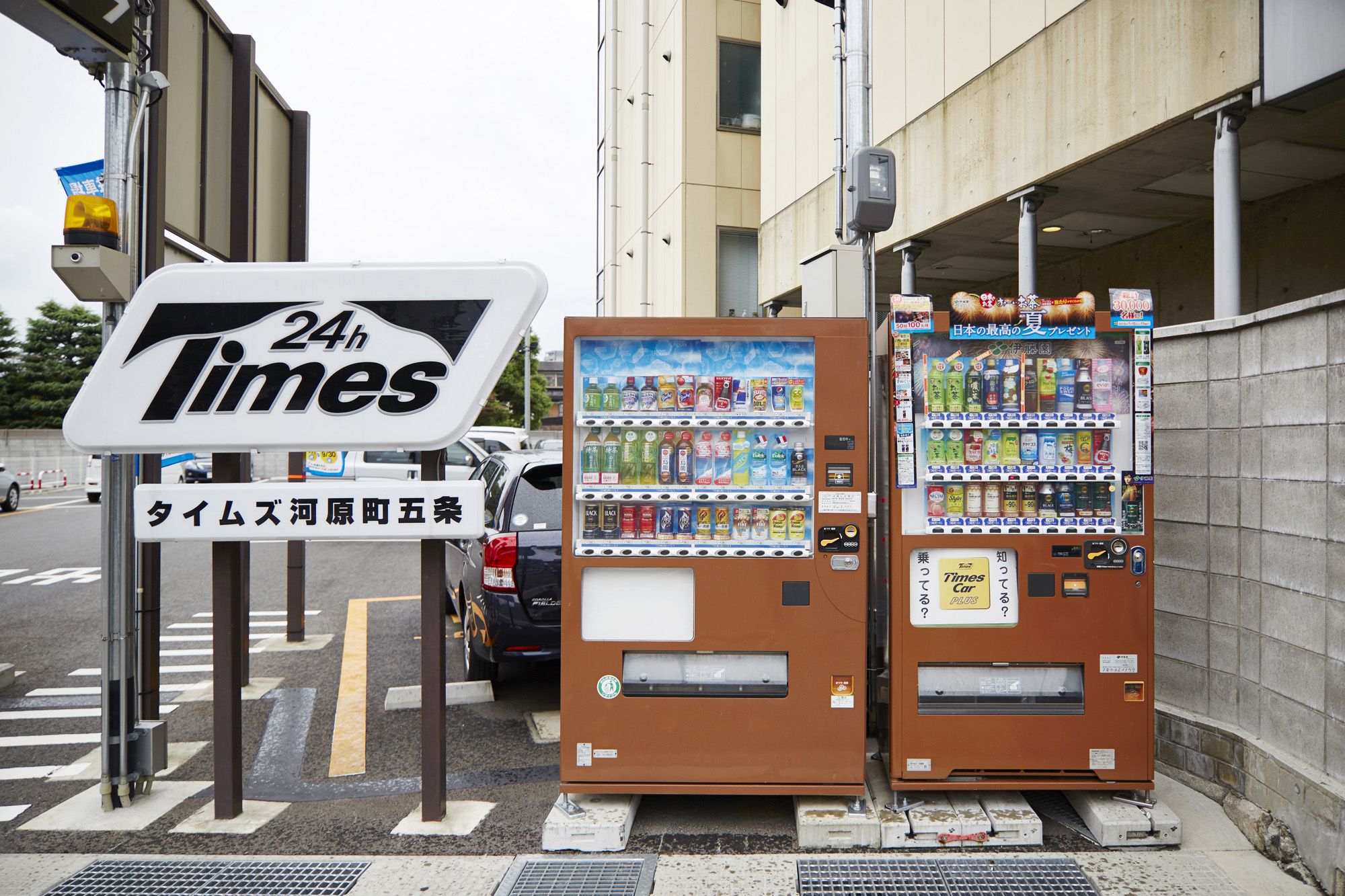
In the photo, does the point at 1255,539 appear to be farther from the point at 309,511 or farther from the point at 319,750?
the point at 319,750

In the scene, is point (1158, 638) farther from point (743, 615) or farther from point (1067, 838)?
point (743, 615)

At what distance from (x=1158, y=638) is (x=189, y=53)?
7.05m

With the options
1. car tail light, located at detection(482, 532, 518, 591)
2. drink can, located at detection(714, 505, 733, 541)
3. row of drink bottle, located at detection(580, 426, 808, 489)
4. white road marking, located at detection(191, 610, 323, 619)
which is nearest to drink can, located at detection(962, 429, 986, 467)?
row of drink bottle, located at detection(580, 426, 808, 489)

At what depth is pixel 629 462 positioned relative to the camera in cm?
423

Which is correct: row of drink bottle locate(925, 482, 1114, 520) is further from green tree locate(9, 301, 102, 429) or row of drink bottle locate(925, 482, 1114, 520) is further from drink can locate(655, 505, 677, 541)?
green tree locate(9, 301, 102, 429)

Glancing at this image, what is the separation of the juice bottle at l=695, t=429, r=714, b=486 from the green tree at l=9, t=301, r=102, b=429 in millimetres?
45160

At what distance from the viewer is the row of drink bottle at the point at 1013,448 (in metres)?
4.14

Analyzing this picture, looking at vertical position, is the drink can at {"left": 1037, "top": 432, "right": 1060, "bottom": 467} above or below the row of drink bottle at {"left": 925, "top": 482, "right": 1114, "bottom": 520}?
above

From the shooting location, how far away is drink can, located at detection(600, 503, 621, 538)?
423 cm

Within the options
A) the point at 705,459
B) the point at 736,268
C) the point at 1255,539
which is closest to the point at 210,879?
→ the point at 705,459

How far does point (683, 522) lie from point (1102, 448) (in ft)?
6.96

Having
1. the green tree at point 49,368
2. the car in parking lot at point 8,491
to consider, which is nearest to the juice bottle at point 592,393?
the car in parking lot at point 8,491

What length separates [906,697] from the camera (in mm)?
4066

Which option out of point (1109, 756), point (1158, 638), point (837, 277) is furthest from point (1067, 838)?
point (837, 277)
